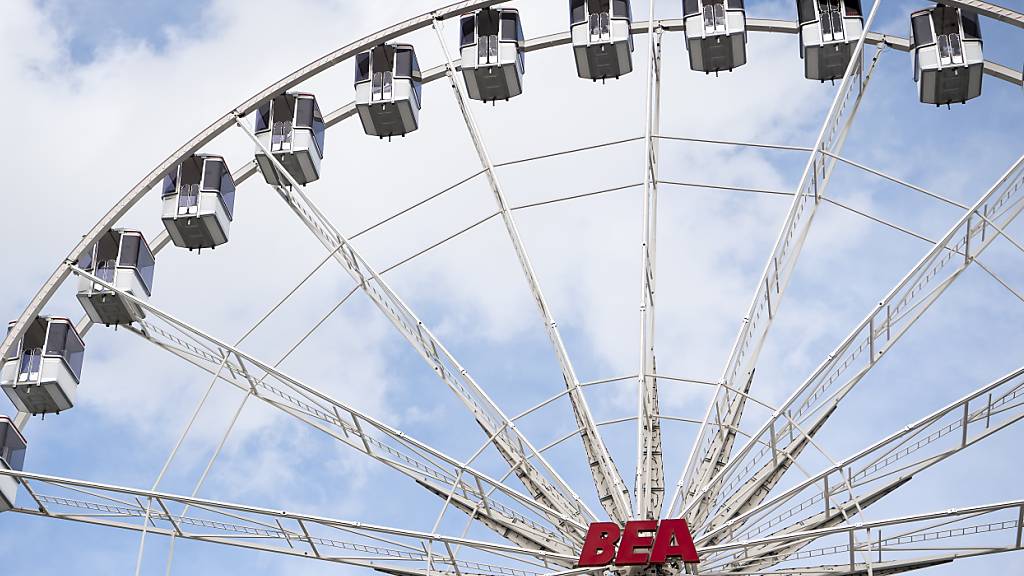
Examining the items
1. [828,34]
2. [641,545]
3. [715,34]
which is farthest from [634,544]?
[828,34]

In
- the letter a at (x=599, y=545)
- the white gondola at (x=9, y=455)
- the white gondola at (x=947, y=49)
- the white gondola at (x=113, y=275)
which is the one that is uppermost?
the white gondola at (x=947, y=49)

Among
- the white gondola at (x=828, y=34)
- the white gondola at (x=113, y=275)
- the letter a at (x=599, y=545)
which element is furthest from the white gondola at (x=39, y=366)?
the white gondola at (x=828, y=34)

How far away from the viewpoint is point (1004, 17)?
89.8 feet

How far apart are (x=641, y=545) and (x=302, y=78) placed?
11072 millimetres

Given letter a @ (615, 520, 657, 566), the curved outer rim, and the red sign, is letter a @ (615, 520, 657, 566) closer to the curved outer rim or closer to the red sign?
the red sign

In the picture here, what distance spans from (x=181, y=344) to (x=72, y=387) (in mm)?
2607

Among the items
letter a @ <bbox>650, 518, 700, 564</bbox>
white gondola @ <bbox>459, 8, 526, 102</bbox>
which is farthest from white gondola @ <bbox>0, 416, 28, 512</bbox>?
letter a @ <bbox>650, 518, 700, 564</bbox>

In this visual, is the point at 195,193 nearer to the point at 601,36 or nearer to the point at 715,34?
the point at 601,36

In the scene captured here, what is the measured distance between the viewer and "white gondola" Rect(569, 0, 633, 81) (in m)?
30.4

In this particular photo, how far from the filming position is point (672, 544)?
2333 cm

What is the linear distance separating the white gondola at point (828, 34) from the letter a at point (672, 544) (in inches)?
411

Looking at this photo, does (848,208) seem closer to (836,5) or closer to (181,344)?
(836,5)

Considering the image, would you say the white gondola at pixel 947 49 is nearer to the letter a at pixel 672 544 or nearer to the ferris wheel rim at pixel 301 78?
the ferris wheel rim at pixel 301 78

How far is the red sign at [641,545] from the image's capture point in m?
23.3
